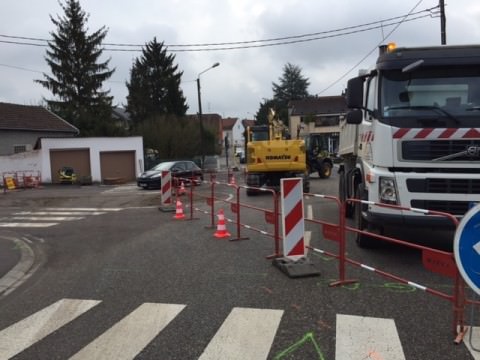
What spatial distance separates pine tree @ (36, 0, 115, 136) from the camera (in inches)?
1945

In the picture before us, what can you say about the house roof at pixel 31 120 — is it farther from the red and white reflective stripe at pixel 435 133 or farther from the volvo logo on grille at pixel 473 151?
the volvo logo on grille at pixel 473 151

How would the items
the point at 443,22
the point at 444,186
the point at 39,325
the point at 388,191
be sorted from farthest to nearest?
the point at 443,22 < the point at 388,191 < the point at 444,186 < the point at 39,325

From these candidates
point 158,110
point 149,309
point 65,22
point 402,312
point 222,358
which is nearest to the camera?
point 222,358

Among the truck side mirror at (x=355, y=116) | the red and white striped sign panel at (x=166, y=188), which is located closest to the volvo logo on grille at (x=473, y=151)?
the truck side mirror at (x=355, y=116)

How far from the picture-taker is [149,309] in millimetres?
5680

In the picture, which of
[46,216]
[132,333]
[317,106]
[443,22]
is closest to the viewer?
[132,333]

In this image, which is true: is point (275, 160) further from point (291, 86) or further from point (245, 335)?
point (291, 86)

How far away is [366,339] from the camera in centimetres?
454

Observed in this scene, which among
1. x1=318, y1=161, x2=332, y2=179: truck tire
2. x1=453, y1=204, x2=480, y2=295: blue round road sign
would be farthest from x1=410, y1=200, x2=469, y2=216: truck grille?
x1=318, y1=161, x2=332, y2=179: truck tire

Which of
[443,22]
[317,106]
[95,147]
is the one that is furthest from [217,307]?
[317,106]

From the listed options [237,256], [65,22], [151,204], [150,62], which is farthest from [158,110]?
[237,256]

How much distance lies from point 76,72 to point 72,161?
16.8m

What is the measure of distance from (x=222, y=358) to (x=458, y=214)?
13.4ft

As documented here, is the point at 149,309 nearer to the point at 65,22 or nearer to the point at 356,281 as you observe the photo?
the point at 356,281
